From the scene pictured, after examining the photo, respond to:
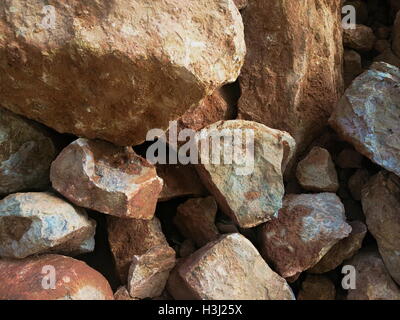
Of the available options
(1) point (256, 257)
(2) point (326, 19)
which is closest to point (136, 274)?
(1) point (256, 257)

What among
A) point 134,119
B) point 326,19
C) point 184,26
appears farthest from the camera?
point 326,19

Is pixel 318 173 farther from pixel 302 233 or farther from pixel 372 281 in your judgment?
pixel 372 281

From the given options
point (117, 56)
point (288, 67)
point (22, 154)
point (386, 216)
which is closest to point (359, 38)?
point (288, 67)

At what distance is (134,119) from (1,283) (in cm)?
85

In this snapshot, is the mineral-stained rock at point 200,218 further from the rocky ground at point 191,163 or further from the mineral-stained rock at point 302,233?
the mineral-stained rock at point 302,233

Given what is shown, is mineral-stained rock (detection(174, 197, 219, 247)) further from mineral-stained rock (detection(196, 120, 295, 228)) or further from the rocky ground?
mineral-stained rock (detection(196, 120, 295, 228))

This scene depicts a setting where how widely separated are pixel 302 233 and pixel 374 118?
66 cm

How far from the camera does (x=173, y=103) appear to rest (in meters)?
1.94

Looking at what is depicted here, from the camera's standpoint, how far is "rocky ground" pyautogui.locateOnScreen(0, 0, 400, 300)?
1.85 metres

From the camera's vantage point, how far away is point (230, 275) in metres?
2.08

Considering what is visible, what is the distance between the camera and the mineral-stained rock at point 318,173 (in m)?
2.38

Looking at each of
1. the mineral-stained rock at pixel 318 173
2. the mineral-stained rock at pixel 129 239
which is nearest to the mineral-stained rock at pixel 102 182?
the mineral-stained rock at pixel 129 239

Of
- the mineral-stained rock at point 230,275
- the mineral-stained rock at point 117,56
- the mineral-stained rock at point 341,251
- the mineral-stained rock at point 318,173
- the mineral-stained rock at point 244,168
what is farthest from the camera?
the mineral-stained rock at point 318,173

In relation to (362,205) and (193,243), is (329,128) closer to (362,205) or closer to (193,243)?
(362,205)
